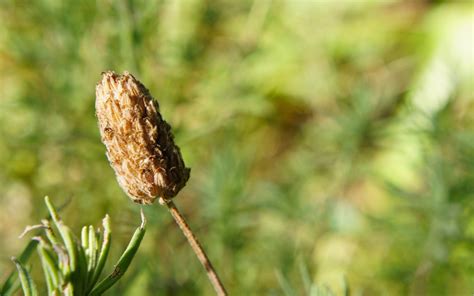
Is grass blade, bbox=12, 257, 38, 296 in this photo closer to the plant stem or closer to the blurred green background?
the plant stem

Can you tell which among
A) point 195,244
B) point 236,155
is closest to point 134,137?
point 195,244

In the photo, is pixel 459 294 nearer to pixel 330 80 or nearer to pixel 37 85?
pixel 330 80

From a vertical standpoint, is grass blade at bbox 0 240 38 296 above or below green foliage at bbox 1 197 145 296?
above

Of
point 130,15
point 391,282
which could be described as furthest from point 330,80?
point 130,15

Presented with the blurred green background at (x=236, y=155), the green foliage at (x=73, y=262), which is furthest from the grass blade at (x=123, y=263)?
the blurred green background at (x=236, y=155)

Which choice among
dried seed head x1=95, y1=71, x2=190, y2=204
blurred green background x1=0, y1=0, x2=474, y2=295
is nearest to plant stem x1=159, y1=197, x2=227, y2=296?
dried seed head x1=95, y1=71, x2=190, y2=204
